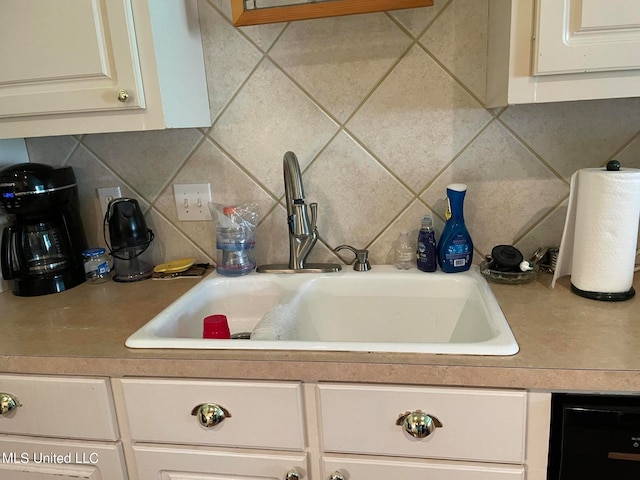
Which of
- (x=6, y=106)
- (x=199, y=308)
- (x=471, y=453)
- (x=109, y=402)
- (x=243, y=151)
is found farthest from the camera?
(x=243, y=151)

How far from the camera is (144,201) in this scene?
1.47m

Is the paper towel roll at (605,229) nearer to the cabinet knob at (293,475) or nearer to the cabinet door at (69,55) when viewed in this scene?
the cabinet knob at (293,475)

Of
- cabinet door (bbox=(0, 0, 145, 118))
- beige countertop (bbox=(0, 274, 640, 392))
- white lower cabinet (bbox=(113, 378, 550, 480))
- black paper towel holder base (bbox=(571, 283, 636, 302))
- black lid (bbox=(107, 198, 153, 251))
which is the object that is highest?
cabinet door (bbox=(0, 0, 145, 118))

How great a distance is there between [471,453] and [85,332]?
0.82 m

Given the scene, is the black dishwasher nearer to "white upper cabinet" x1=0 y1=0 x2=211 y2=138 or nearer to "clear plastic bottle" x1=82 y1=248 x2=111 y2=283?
"white upper cabinet" x1=0 y1=0 x2=211 y2=138

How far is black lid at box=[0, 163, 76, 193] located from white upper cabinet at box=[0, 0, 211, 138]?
0.11 metres

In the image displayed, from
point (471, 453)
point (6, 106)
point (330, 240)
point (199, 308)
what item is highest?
point (6, 106)

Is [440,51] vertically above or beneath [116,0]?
beneath

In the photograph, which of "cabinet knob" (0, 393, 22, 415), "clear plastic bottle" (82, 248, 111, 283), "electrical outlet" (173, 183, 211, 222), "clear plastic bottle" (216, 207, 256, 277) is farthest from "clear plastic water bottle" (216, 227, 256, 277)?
"cabinet knob" (0, 393, 22, 415)

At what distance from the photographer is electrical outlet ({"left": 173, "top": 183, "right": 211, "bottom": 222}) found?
1.43 m

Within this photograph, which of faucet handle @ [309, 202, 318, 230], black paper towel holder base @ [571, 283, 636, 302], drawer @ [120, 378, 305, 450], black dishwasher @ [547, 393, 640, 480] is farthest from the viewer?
faucet handle @ [309, 202, 318, 230]

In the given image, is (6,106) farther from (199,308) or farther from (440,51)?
(440,51)

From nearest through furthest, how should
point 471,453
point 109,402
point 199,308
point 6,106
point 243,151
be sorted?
point 471,453
point 109,402
point 6,106
point 199,308
point 243,151

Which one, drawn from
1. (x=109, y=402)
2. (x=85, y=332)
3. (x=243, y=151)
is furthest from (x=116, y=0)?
(x=109, y=402)
